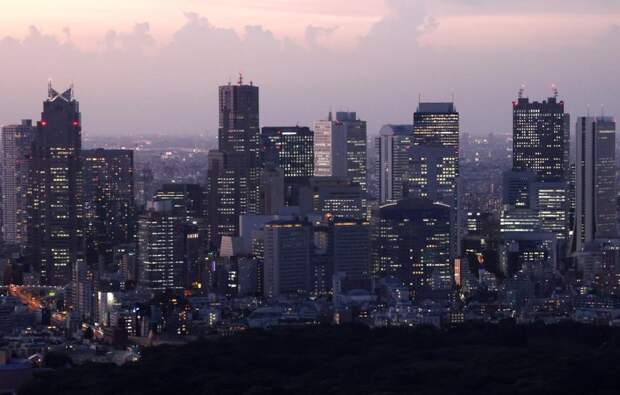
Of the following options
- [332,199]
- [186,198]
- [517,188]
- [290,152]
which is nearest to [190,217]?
[186,198]

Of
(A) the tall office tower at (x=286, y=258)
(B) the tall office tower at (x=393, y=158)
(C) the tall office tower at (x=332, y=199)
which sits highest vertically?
(B) the tall office tower at (x=393, y=158)

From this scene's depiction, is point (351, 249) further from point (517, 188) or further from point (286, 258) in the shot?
point (517, 188)

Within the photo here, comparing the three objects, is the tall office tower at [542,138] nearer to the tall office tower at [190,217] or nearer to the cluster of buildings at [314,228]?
the cluster of buildings at [314,228]

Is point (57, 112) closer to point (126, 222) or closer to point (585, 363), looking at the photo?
point (126, 222)

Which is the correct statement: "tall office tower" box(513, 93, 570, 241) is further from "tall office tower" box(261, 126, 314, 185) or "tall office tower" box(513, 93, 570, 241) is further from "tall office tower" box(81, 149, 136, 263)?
"tall office tower" box(81, 149, 136, 263)

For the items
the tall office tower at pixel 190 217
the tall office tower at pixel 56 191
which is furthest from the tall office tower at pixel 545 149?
the tall office tower at pixel 56 191

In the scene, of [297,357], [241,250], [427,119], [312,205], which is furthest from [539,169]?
[297,357]
